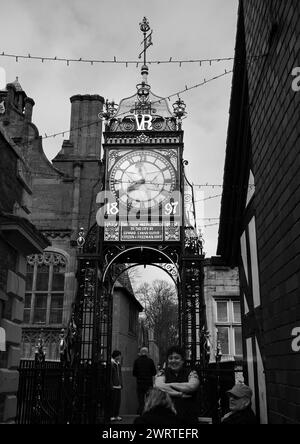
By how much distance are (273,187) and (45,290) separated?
601 inches

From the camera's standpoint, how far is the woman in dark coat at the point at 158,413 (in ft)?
11.0

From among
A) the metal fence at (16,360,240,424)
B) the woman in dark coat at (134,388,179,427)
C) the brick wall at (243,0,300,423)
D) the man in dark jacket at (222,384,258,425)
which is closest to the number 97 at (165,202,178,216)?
the metal fence at (16,360,240,424)

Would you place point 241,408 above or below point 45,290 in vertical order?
below

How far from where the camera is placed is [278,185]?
4242mm

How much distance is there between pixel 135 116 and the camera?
12.9 metres

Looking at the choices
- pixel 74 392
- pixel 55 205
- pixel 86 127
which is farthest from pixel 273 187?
pixel 86 127

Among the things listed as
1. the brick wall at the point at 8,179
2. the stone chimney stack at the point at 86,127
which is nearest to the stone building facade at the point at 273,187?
the brick wall at the point at 8,179

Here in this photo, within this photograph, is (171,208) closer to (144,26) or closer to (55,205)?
(144,26)

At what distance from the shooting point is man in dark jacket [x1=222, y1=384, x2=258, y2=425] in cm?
463

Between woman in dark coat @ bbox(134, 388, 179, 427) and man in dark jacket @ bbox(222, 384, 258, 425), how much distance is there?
148 centimetres

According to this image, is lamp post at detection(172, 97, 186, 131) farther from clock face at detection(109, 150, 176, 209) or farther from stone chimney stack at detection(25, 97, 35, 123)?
stone chimney stack at detection(25, 97, 35, 123)

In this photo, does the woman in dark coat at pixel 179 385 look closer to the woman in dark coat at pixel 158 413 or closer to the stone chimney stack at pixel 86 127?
the woman in dark coat at pixel 158 413
